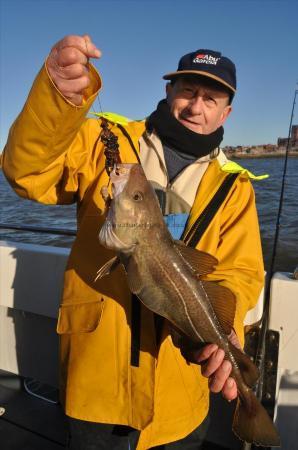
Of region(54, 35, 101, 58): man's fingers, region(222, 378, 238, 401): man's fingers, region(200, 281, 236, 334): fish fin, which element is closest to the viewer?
region(54, 35, 101, 58): man's fingers

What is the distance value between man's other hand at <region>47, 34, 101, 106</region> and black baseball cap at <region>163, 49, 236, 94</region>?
113cm

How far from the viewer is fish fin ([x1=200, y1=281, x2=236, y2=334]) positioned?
252 cm

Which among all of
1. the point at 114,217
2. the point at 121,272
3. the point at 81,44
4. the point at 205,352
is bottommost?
the point at 205,352

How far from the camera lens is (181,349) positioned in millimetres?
2537

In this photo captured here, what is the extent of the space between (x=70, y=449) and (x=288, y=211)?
14.1m

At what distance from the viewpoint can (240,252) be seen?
112 inches

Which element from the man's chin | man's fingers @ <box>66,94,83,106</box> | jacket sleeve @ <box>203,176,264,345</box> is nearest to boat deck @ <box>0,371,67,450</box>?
jacket sleeve @ <box>203,176,264,345</box>

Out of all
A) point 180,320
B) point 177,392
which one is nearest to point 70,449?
point 177,392

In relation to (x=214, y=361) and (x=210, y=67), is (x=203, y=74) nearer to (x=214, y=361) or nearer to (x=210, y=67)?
(x=210, y=67)

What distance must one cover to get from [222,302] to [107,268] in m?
0.78

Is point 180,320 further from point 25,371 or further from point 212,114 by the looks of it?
point 25,371

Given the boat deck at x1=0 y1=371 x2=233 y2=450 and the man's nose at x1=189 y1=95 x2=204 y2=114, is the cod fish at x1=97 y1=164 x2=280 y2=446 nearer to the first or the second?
the man's nose at x1=189 y1=95 x2=204 y2=114

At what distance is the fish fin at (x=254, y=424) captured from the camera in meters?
2.43

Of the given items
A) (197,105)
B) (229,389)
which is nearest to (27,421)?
(229,389)
